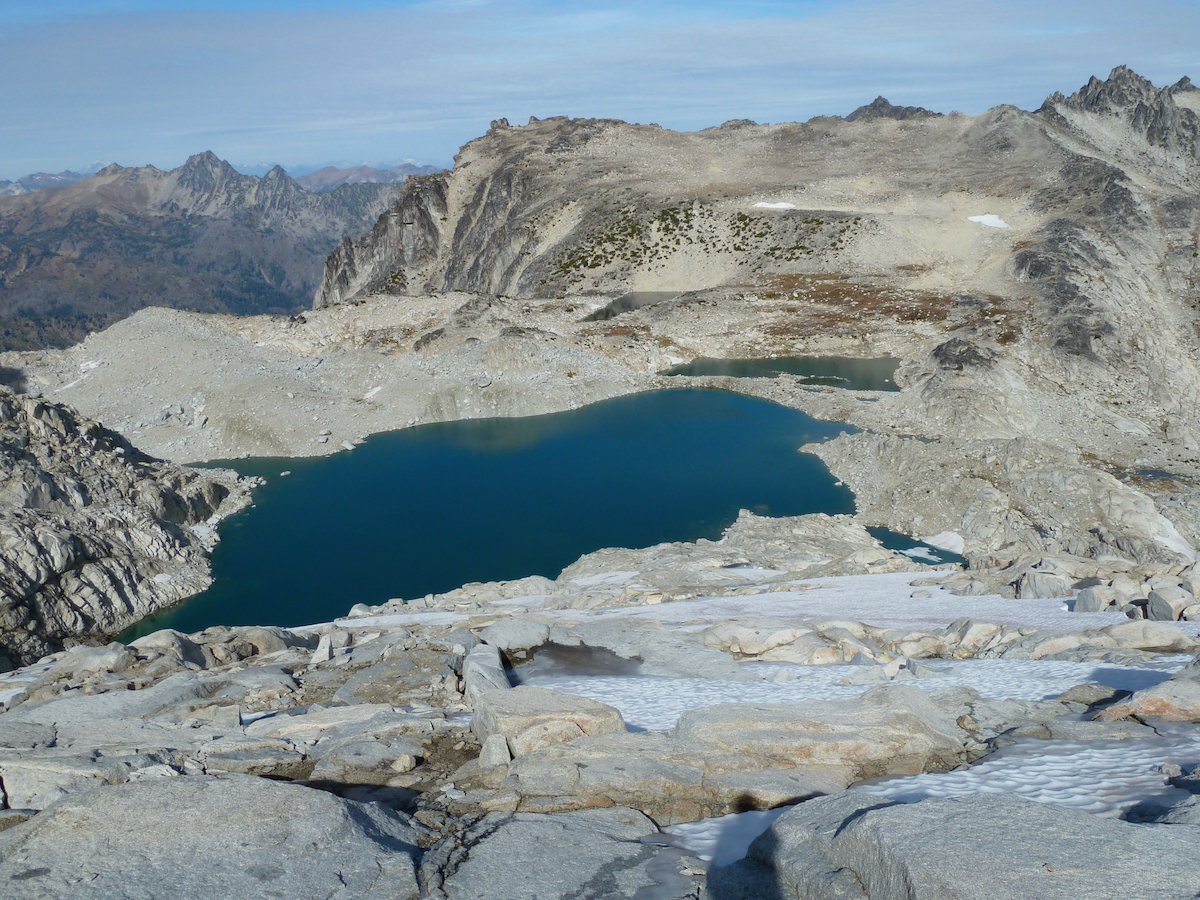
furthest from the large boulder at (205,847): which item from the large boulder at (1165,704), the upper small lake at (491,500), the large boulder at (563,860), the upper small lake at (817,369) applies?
the upper small lake at (817,369)

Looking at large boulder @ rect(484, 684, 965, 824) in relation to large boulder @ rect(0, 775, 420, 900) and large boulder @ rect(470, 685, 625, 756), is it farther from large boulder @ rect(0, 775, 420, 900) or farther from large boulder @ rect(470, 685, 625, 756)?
large boulder @ rect(0, 775, 420, 900)

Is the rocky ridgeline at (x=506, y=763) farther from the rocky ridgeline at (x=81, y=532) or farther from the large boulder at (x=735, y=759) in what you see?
the rocky ridgeline at (x=81, y=532)

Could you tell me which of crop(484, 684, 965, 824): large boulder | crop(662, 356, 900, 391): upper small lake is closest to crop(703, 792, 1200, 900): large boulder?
crop(484, 684, 965, 824): large boulder

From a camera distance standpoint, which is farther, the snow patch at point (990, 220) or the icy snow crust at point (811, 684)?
the snow patch at point (990, 220)

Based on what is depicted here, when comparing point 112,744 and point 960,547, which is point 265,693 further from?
point 960,547

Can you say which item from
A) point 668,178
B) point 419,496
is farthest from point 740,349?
point 668,178

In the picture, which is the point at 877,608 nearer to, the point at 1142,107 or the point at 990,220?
the point at 990,220

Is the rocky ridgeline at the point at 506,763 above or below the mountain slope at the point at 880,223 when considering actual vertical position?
below
